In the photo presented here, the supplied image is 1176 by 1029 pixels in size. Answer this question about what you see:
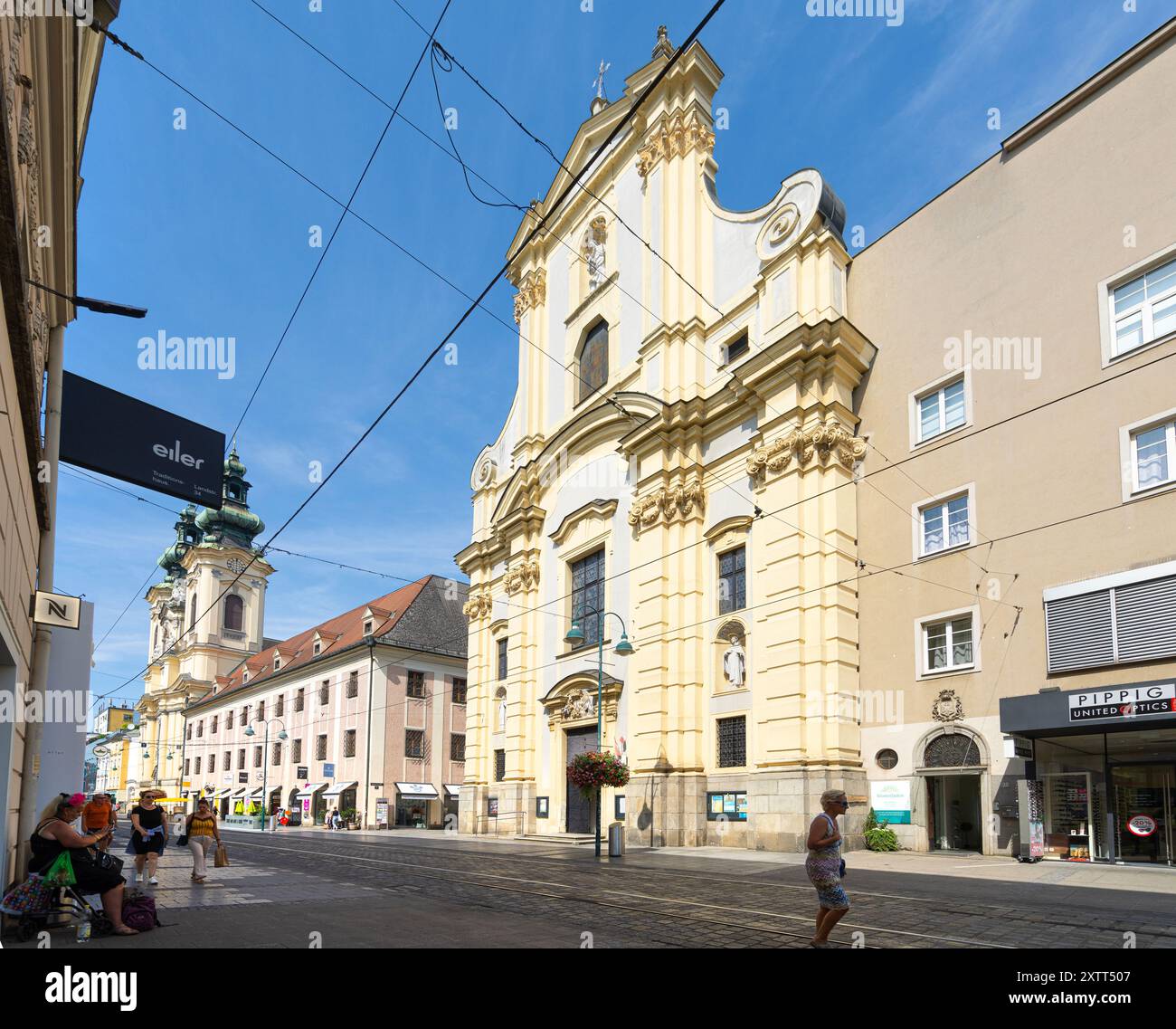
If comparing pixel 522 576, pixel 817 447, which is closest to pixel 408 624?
pixel 522 576

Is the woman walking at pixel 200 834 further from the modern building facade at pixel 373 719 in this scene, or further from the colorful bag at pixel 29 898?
the modern building facade at pixel 373 719

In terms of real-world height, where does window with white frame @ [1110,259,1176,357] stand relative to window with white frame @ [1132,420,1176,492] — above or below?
above

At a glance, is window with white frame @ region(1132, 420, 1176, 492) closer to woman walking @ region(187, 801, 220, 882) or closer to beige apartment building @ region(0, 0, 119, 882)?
woman walking @ region(187, 801, 220, 882)

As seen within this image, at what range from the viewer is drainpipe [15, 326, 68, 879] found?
11.8 m

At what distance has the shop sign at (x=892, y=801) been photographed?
23734 millimetres

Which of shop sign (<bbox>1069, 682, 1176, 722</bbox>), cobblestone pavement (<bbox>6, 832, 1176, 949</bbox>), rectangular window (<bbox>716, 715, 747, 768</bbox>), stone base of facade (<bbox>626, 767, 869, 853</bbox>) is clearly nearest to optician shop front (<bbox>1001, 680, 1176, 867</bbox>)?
Answer: shop sign (<bbox>1069, 682, 1176, 722</bbox>)

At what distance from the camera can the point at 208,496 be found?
1382 centimetres

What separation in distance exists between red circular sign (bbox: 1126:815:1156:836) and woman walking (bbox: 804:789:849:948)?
13699mm

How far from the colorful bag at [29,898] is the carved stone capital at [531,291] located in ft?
117

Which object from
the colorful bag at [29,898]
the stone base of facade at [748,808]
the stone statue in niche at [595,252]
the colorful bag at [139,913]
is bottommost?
the stone base of facade at [748,808]

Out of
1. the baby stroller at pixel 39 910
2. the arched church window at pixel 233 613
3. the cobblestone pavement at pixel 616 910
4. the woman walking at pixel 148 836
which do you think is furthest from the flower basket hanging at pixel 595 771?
the arched church window at pixel 233 613
